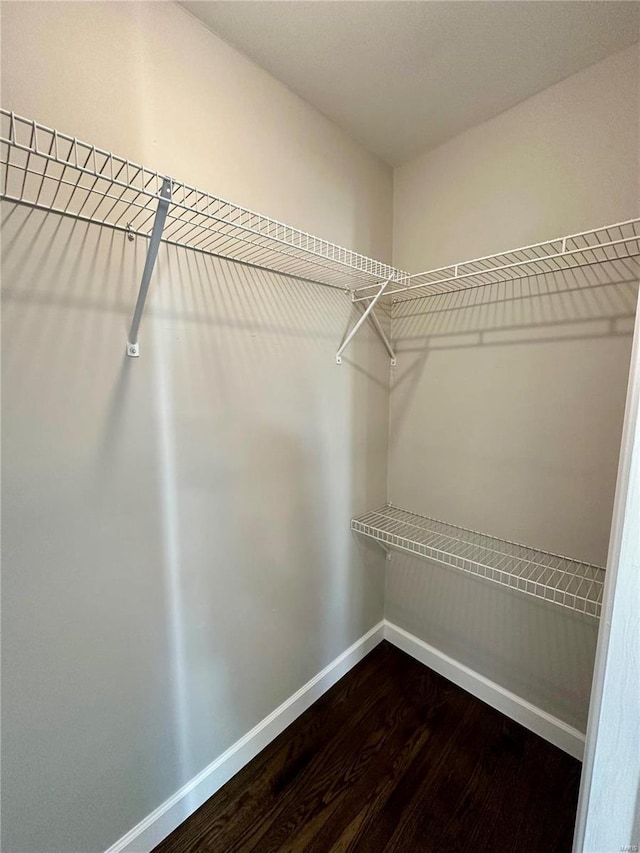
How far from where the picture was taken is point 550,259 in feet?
4.21

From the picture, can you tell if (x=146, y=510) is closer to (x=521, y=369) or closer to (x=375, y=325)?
(x=375, y=325)

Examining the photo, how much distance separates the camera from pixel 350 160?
61.2 inches

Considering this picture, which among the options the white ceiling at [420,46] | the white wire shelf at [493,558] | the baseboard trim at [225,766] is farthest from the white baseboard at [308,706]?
the white ceiling at [420,46]

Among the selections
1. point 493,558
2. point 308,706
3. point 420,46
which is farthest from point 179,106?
point 308,706

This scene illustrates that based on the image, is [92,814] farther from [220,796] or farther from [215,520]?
[215,520]

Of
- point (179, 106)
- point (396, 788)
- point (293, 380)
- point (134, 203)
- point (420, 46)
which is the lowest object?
point (396, 788)

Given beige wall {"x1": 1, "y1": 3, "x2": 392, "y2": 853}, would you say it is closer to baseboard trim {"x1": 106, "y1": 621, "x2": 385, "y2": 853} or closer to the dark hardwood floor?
baseboard trim {"x1": 106, "y1": 621, "x2": 385, "y2": 853}

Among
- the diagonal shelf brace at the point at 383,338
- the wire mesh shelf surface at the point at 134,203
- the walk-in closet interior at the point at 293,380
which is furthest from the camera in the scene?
the diagonal shelf brace at the point at 383,338

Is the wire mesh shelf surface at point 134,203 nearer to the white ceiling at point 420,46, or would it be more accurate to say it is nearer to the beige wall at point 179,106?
the beige wall at point 179,106

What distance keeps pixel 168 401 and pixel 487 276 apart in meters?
1.32

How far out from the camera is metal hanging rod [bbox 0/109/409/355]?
2.38 feet

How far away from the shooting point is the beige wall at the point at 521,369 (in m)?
1.21

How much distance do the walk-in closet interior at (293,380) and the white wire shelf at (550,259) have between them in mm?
12

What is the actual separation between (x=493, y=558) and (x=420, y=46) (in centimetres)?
182
